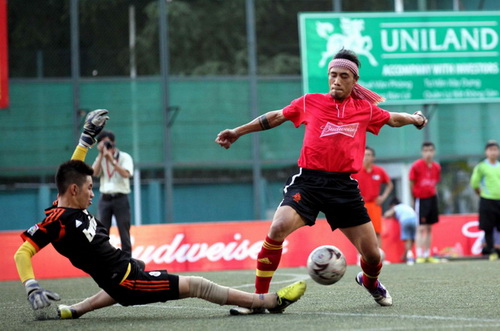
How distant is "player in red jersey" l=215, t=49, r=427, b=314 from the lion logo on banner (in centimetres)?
1229

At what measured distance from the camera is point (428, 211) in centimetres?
1619

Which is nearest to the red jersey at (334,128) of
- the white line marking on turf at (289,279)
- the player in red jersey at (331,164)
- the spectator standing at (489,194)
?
the player in red jersey at (331,164)

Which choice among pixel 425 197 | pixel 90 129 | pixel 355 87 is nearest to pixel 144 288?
pixel 90 129

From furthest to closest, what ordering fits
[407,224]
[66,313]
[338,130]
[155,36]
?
[155,36]
[407,224]
[338,130]
[66,313]

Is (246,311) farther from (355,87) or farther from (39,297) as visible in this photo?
(355,87)

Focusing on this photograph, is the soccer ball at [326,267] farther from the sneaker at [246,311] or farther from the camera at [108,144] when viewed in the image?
the camera at [108,144]

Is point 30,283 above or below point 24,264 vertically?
below

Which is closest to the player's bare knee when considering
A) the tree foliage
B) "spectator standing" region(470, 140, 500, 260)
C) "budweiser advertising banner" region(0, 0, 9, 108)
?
"spectator standing" region(470, 140, 500, 260)

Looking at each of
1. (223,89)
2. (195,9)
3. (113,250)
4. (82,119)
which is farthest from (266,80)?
(113,250)

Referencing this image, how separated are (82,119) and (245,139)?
3.93 metres

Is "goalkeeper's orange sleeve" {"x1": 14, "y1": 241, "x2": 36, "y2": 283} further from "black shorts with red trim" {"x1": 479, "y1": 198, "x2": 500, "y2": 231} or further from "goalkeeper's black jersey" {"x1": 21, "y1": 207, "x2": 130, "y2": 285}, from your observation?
"black shorts with red trim" {"x1": 479, "y1": 198, "x2": 500, "y2": 231}

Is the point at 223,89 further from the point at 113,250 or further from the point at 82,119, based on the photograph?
the point at 113,250

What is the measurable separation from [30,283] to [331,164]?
2.52 metres

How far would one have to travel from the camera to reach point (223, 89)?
72.4 feet
